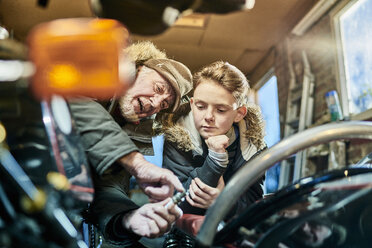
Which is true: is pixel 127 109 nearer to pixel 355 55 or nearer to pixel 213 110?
pixel 213 110

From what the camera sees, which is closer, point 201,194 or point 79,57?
point 79,57

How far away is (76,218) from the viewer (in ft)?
1.57

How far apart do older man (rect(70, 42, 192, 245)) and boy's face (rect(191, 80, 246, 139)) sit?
37 mm

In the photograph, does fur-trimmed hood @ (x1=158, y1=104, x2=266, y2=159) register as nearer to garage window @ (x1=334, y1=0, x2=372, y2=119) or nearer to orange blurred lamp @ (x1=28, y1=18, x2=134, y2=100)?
orange blurred lamp @ (x1=28, y1=18, x2=134, y2=100)

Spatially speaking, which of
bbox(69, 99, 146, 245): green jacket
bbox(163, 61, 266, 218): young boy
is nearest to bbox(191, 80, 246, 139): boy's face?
bbox(163, 61, 266, 218): young boy

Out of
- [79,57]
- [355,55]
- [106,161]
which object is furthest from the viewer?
[355,55]

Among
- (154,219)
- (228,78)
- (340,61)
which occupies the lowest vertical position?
(154,219)

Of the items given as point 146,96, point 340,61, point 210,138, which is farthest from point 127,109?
point 340,61

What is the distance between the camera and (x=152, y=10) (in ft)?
1.31

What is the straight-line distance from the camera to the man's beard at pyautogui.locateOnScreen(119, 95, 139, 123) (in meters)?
0.51

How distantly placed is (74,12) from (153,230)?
342mm

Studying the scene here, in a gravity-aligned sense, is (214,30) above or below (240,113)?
above

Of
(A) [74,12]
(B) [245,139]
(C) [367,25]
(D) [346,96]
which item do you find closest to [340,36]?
(C) [367,25]

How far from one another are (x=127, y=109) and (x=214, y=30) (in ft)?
0.68
